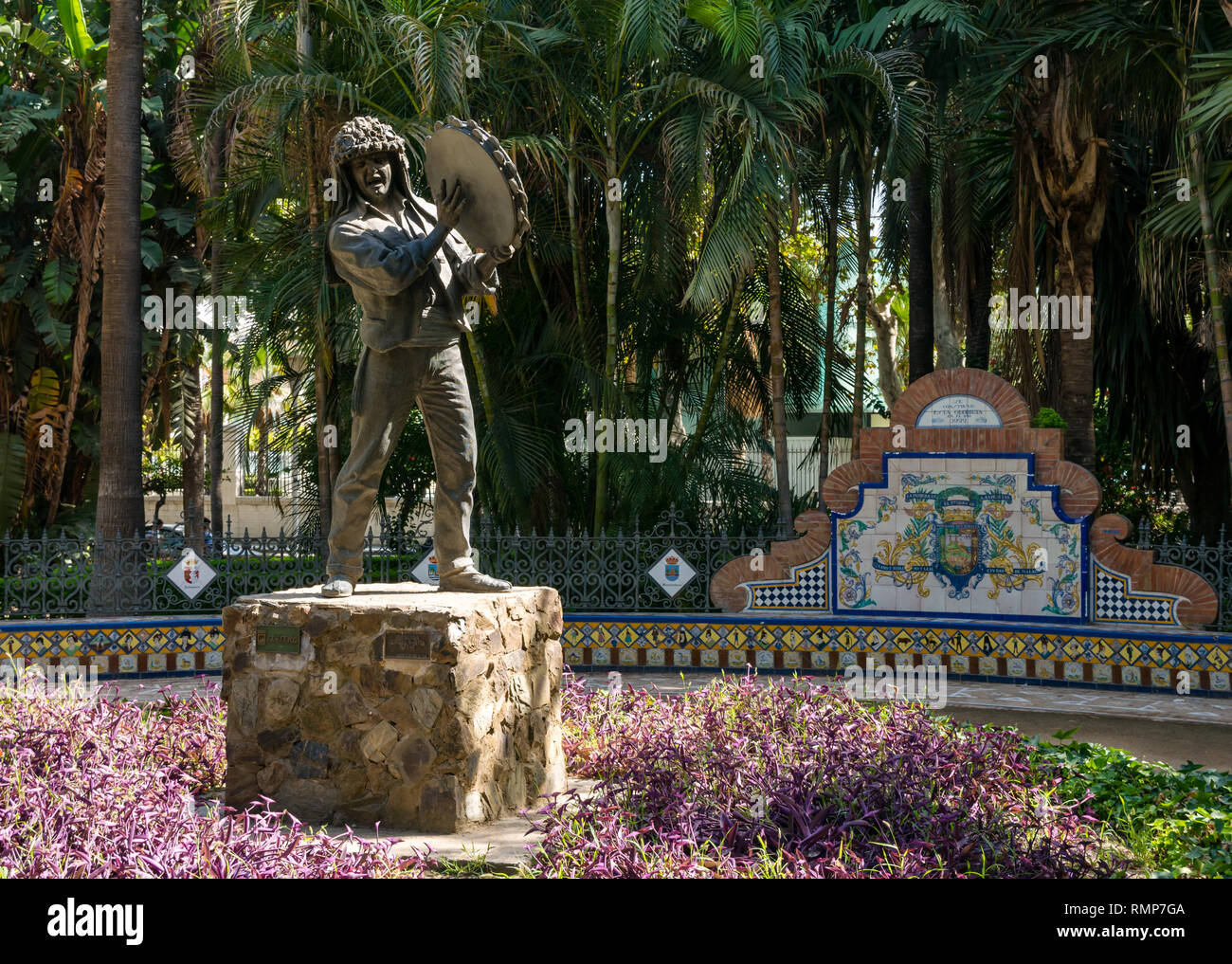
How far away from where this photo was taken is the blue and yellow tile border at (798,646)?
388 inches

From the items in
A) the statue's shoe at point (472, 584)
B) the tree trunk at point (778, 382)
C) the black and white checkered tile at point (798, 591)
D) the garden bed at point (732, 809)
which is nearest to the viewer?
the garden bed at point (732, 809)

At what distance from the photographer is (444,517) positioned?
6.04 meters

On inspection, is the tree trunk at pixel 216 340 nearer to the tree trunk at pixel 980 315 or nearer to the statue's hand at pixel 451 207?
the statue's hand at pixel 451 207

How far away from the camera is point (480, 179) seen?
18.7 ft

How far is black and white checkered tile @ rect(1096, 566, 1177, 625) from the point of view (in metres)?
10.1

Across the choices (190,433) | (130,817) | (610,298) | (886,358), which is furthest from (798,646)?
(886,358)

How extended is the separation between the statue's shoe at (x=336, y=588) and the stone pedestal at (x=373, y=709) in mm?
125

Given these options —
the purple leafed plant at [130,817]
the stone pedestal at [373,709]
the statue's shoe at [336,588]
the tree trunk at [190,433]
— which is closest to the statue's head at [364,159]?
the statue's shoe at [336,588]

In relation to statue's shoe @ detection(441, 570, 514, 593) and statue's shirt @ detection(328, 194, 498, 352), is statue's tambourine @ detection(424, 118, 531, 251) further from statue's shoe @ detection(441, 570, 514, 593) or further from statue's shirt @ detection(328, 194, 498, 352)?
statue's shoe @ detection(441, 570, 514, 593)

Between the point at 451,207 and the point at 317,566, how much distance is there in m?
6.17

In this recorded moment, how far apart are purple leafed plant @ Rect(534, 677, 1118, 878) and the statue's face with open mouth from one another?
9.56ft

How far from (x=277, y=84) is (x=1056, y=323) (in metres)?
7.91

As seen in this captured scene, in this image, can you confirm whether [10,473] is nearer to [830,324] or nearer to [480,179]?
[830,324]

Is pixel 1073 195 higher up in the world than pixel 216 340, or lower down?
higher up
